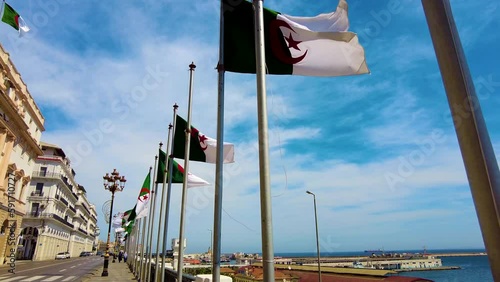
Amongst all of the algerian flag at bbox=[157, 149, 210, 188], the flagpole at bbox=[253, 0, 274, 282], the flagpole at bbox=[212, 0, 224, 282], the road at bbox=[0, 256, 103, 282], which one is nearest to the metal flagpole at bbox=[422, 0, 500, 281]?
the flagpole at bbox=[253, 0, 274, 282]

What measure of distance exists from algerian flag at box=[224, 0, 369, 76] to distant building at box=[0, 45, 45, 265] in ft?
101

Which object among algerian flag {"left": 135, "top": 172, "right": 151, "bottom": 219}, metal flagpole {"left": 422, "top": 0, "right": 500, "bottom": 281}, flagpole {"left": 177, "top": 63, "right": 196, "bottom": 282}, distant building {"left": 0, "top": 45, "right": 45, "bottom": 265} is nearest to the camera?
metal flagpole {"left": 422, "top": 0, "right": 500, "bottom": 281}

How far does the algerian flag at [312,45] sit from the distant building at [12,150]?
3093 centimetres

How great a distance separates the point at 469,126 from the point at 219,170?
14.3 ft

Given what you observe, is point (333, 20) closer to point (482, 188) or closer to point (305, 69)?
point (305, 69)

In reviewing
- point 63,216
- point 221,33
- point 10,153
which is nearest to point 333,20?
point 221,33

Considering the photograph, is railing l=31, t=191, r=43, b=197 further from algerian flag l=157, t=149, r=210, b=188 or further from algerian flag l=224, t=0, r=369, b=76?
algerian flag l=224, t=0, r=369, b=76

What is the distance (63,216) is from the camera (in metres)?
70.4

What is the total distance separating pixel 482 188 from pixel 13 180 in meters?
41.5

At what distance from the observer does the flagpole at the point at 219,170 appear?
19.0 feet

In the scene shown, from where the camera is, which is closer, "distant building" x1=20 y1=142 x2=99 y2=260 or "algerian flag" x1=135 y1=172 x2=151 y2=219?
"algerian flag" x1=135 y1=172 x2=151 y2=219

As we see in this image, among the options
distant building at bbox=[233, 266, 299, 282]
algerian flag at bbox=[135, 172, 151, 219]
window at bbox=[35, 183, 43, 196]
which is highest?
window at bbox=[35, 183, 43, 196]

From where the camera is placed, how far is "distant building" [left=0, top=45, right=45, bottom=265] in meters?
30.9

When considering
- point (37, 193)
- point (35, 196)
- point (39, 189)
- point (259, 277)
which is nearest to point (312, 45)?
point (259, 277)
